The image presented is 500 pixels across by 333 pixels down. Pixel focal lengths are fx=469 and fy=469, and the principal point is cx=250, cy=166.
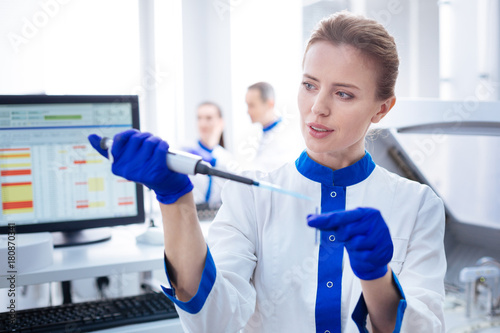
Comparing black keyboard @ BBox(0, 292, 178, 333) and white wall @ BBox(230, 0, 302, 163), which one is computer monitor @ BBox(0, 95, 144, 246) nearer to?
black keyboard @ BBox(0, 292, 178, 333)

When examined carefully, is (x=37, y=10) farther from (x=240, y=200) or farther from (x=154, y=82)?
(x=240, y=200)

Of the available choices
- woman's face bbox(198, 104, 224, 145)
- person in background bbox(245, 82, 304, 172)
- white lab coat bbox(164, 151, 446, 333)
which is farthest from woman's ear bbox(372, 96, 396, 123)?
woman's face bbox(198, 104, 224, 145)

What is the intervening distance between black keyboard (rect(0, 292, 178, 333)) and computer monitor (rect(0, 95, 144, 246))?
0.87 ft

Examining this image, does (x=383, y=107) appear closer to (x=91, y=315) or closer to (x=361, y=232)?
(x=361, y=232)

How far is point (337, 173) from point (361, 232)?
292 mm

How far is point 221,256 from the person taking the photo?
93 cm

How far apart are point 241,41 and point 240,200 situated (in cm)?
341

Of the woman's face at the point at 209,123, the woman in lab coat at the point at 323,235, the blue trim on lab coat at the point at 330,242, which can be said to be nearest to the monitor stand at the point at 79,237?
the woman in lab coat at the point at 323,235

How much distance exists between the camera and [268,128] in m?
3.74

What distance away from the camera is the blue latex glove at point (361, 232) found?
28.3 inches

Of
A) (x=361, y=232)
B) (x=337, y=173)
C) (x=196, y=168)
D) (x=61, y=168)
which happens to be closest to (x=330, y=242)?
(x=337, y=173)

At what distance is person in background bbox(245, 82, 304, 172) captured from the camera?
141 inches

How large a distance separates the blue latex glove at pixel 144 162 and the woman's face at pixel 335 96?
32cm

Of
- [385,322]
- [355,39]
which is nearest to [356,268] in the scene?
[385,322]
